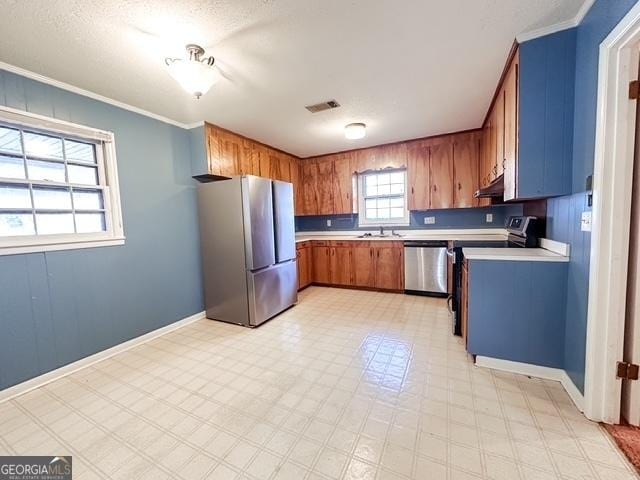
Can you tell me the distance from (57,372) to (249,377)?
63.2 inches

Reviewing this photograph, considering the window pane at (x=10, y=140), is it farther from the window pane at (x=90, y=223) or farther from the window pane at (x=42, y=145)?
→ the window pane at (x=90, y=223)

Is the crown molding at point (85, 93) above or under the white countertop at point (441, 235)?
above

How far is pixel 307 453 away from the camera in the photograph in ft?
4.43

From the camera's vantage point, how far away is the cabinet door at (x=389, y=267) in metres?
4.07

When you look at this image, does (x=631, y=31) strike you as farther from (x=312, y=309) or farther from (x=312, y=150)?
(x=312, y=150)

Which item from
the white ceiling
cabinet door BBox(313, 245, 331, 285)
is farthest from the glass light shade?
cabinet door BBox(313, 245, 331, 285)

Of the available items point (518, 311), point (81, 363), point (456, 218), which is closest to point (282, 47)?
point (518, 311)

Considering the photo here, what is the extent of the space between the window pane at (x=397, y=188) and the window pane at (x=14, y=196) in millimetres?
4402

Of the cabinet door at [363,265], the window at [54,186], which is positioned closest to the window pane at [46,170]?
the window at [54,186]

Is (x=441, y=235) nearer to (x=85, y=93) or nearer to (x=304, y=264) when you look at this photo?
(x=304, y=264)

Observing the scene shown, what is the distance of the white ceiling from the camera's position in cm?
147

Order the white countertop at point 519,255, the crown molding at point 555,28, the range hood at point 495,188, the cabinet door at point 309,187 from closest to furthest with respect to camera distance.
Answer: the crown molding at point 555,28
the white countertop at point 519,255
the range hood at point 495,188
the cabinet door at point 309,187

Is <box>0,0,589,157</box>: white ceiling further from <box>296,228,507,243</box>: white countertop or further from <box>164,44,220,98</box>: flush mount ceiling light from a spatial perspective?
<box>296,228,507,243</box>: white countertop

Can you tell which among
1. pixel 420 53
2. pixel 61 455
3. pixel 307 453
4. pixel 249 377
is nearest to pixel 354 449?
pixel 307 453
